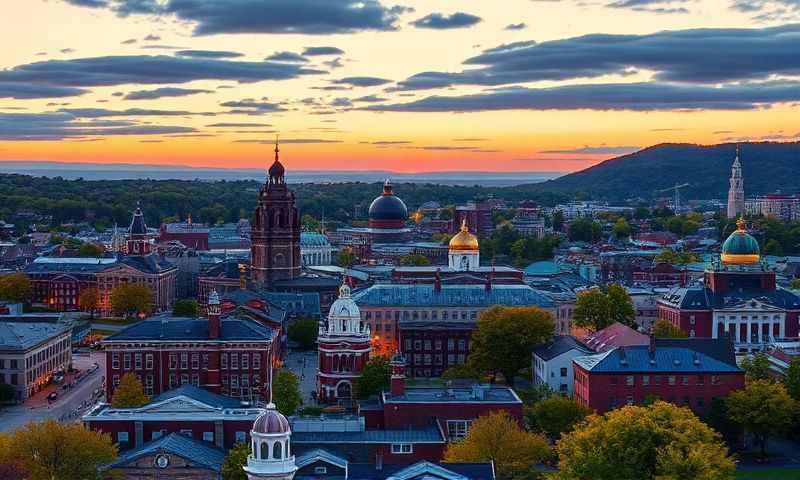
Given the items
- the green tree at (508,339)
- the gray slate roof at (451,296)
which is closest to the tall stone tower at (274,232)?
the gray slate roof at (451,296)

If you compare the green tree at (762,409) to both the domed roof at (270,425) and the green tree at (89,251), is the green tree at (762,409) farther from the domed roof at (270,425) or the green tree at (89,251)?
the green tree at (89,251)

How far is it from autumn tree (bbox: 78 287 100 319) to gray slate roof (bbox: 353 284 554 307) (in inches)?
1879

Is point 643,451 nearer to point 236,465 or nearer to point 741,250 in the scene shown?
point 236,465

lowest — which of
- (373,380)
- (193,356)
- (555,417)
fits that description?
(555,417)

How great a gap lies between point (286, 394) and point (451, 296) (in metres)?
36.8

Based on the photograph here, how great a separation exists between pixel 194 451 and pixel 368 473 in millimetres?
11640

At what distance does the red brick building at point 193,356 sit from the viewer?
303 feet

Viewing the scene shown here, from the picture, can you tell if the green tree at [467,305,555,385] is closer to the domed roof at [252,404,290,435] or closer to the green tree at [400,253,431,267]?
the domed roof at [252,404,290,435]

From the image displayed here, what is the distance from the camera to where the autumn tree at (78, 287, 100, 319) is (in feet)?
500

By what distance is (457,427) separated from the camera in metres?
76.9

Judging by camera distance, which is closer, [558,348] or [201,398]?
[201,398]

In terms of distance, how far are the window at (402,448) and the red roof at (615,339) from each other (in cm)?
2857

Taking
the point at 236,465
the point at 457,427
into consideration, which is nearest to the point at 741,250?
the point at 457,427

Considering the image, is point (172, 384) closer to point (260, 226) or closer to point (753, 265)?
point (260, 226)
